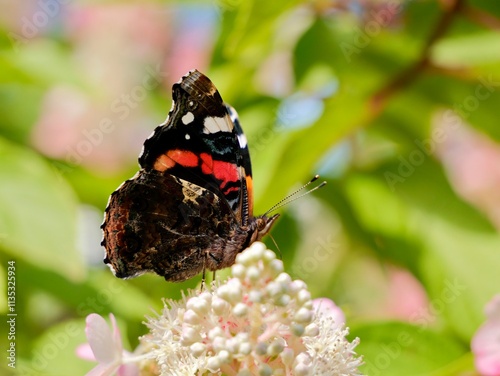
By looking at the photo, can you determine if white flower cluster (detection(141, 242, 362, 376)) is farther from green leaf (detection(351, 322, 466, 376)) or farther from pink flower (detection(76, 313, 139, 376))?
green leaf (detection(351, 322, 466, 376))

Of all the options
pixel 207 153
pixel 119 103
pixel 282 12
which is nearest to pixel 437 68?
pixel 282 12

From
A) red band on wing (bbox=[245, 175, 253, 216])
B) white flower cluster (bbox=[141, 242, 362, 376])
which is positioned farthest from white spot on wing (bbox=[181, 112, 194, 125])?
white flower cluster (bbox=[141, 242, 362, 376])

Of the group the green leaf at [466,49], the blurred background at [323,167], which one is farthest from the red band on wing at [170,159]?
→ the green leaf at [466,49]

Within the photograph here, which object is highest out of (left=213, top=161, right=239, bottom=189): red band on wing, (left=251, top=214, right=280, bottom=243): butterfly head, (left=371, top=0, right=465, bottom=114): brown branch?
(left=371, top=0, right=465, bottom=114): brown branch

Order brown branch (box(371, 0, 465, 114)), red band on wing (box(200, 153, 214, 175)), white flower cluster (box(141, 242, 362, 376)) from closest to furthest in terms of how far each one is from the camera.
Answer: white flower cluster (box(141, 242, 362, 376))
red band on wing (box(200, 153, 214, 175))
brown branch (box(371, 0, 465, 114))

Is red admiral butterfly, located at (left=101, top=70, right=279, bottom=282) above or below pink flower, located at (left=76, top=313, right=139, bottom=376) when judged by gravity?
above

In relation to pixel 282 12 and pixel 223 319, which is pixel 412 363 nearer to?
pixel 223 319

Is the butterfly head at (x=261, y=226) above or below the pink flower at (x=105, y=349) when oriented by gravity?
above

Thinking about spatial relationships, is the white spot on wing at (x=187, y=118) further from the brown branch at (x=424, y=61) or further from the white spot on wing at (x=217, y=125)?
the brown branch at (x=424, y=61)
